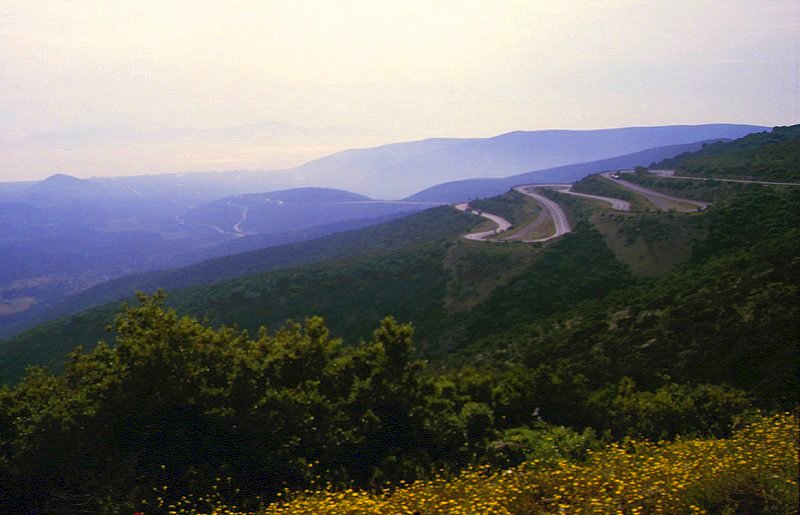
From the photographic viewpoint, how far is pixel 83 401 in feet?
40.1

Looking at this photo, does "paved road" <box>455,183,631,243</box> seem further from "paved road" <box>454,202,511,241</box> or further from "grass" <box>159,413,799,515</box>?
"grass" <box>159,413,799,515</box>

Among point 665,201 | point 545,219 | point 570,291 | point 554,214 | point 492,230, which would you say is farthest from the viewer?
point 554,214

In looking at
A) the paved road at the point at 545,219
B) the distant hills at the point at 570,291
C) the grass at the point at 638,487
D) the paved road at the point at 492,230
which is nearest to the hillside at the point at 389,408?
the grass at the point at 638,487

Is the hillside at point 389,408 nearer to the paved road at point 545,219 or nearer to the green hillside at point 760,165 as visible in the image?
the green hillside at point 760,165

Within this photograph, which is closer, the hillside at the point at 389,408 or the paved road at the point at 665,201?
the hillside at the point at 389,408

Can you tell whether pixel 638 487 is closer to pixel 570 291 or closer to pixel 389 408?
pixel 389 408

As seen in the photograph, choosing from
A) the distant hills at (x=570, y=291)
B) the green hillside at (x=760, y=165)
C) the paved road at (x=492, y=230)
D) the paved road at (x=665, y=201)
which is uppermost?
the green hillside at (x=760, y=165)

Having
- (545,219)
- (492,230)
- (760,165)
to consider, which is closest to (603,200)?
(545,219)

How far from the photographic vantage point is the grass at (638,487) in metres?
6.45

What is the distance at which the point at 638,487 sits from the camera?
711cm

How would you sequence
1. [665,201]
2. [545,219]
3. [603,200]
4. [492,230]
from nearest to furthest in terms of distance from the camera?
[665,201] → [545,219] → [603,200] → [492,230]

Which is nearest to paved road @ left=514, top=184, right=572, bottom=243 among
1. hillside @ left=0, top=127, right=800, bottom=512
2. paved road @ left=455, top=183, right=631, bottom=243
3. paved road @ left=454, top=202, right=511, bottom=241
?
paved road @ left=455, top=183, right=631, bottom=243

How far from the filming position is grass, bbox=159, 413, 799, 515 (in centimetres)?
645

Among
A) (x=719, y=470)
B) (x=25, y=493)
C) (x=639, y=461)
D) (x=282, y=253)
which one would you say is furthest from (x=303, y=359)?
(x=282, y=253)
